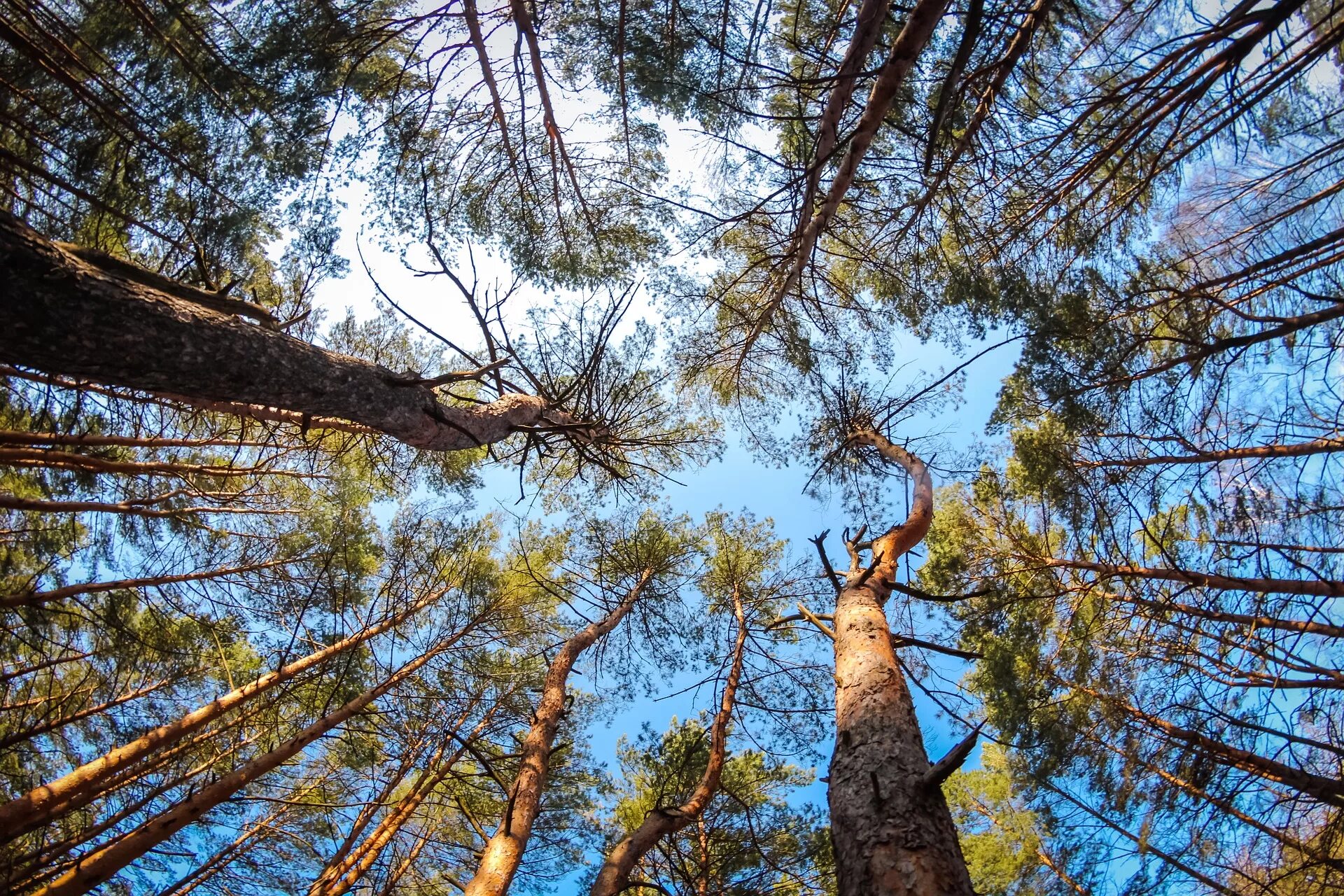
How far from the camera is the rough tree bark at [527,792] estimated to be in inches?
126

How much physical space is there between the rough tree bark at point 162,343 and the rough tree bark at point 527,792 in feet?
7.88

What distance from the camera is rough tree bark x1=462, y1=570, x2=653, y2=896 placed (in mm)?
3213

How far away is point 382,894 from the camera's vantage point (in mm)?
3990

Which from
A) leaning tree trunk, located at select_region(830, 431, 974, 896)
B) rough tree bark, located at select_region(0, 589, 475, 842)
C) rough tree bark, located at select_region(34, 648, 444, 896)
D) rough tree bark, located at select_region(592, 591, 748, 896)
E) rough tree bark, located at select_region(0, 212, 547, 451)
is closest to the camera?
rough tree bark, located at select_region(0, 212, 547, 451)

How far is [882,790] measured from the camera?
2.20 m

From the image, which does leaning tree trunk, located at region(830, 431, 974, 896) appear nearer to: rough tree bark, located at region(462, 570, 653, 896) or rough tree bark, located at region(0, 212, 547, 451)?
rough tree bark, located at region(462, 570, 653, 896)

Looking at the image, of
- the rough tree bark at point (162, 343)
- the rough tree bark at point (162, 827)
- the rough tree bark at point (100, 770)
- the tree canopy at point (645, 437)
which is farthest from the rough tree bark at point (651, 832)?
the rough tree bark at point (162, 343)

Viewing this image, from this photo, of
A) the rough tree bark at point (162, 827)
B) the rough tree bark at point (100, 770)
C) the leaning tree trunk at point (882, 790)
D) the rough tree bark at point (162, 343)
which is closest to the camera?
the rough tree bark at point (162, 343)

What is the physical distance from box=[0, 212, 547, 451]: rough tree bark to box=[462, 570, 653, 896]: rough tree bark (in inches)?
94.6

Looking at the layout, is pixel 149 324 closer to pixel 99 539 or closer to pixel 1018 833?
pixel 99 539

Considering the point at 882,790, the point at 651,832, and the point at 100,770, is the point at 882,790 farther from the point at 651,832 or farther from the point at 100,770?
the point at 100,770

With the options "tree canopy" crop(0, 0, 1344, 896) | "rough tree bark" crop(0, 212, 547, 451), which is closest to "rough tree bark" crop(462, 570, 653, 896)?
"tree canopy" crop(0, 0, 1344, 896)

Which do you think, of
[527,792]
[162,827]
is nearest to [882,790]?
[527,792]

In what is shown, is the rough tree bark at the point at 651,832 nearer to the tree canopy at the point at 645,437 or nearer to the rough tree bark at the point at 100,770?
the tree canopy at the point at 645,437
